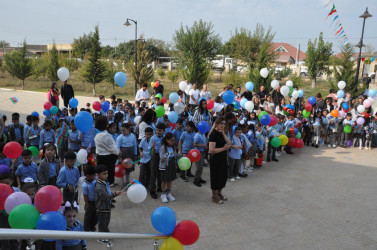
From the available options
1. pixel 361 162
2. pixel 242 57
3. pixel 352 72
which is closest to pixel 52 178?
pixel 361 162

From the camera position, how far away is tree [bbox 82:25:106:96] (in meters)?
23.3

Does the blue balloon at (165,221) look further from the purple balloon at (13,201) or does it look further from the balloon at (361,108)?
the balloon at (361,108)

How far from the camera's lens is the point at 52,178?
15.1 feet

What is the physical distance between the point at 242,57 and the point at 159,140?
99.7 feet

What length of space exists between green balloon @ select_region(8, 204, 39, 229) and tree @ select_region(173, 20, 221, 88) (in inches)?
676

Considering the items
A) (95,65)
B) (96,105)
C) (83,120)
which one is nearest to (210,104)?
(96,105)

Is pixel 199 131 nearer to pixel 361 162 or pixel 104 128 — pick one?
pixel 104 128

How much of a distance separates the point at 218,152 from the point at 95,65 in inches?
824

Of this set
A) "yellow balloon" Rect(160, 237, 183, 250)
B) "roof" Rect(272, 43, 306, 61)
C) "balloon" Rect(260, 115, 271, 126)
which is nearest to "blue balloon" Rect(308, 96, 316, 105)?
"balloon" Rect(260, 115, 271, 126)

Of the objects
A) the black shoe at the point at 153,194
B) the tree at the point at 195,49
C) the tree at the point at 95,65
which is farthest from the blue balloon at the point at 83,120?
the tree at the point at 95,65

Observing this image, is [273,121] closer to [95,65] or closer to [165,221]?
[165,221]

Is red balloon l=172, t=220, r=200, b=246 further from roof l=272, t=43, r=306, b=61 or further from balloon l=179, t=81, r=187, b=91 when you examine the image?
roof l=272, t=43, r=306, b=61

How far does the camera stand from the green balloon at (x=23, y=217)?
263 centimetres

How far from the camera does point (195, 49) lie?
20578mm
